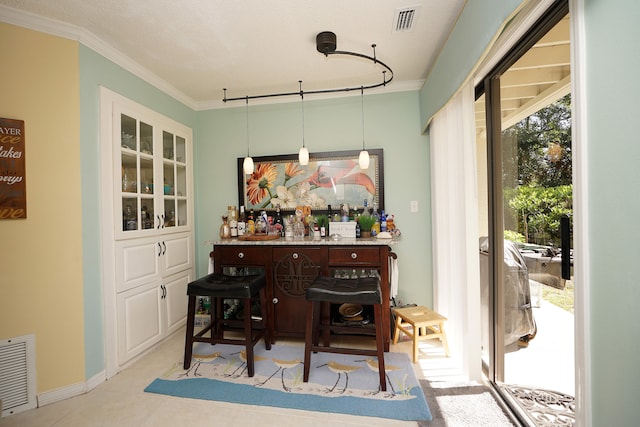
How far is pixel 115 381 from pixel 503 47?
3.51m

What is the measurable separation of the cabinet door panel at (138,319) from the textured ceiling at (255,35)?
203 cm

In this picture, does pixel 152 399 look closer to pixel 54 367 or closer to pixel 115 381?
pixel 115 381

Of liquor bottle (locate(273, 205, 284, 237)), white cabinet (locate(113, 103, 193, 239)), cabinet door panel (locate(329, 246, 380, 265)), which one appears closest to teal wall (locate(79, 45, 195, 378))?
white cabinet (locate(113, 103, 193, 239))

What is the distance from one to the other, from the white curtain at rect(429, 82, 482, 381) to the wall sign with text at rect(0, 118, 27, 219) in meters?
2.99

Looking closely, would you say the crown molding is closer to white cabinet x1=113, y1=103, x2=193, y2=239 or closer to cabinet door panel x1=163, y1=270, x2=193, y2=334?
white cabinet x1=113, y1=103, x2=193, y2=239

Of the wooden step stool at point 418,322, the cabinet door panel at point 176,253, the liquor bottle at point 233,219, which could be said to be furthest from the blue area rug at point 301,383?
the liquor bottle at point 233,219

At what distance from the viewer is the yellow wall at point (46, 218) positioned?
1753mm

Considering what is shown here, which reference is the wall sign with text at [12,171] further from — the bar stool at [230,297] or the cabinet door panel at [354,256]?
the cabinet door panel at [354,256]

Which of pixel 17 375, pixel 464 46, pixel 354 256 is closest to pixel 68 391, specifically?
pixel 17 375

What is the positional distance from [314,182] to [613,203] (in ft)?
7.94

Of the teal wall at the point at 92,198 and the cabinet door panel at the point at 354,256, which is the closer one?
the teal wall at the point at 92,198

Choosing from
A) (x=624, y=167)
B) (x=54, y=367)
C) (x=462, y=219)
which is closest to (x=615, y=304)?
(x=624, y=167)

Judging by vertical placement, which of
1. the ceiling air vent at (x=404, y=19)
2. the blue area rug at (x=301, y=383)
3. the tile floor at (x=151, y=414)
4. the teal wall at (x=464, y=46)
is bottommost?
the tile floor at (x=151, y=414)

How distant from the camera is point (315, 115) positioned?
10.2 feet
